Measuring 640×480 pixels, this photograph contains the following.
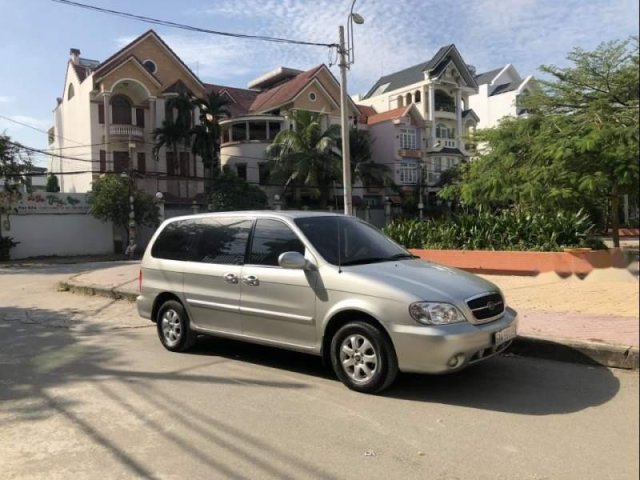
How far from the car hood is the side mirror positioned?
0.43 m

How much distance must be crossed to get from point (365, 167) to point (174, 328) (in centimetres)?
3770

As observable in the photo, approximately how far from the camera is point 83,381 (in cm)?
618

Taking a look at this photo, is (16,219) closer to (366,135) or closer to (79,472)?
(366,135)

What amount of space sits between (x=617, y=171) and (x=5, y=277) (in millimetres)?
22294

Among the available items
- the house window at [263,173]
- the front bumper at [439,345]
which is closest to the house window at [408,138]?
the house window at [263,173]

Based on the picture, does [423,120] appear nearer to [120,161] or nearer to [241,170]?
[241,170]

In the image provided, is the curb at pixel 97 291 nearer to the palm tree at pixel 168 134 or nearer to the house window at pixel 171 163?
the palm tree at pixel 168 134

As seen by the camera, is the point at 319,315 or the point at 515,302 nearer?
the point at 319,315

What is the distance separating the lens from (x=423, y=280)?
5406mm

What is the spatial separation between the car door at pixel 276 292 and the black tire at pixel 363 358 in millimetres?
375

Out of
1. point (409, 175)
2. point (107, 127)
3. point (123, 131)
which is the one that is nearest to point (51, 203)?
point (107, 127)

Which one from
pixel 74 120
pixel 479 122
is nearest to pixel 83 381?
pixel 74 120

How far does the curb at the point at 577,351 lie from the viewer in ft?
19.9

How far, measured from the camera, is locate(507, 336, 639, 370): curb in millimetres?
6061
